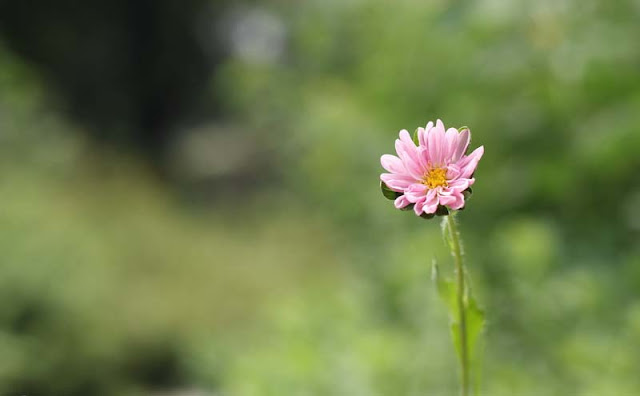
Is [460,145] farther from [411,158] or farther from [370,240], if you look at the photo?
[370,240]

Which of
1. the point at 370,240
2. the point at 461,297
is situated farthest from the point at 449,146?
the point at 370,240

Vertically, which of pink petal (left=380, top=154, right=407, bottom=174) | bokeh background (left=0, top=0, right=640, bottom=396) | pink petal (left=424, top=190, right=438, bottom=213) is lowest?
pink petal (left=424, top=190, right=438, bottom=213)

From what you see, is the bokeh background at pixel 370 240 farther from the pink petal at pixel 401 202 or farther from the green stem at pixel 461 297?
the pink petal at pixel 401 202

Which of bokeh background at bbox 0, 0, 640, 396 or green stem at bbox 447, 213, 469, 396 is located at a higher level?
bokeh background at bbox 0, 0, 640, 396

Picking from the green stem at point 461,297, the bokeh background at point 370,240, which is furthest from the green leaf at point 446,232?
the bokeh background at point 370,240

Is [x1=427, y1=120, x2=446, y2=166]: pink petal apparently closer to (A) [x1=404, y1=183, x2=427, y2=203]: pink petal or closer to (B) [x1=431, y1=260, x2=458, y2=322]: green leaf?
(A) [x1=404, y1=183, x2=427, y2=203]: pink petal

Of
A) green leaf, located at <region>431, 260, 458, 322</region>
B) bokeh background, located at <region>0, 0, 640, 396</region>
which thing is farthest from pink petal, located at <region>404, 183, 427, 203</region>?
bokeh background, located at <region>0, 0, 640, 396</region>

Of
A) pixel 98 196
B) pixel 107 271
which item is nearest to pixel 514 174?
pixel 107 271
